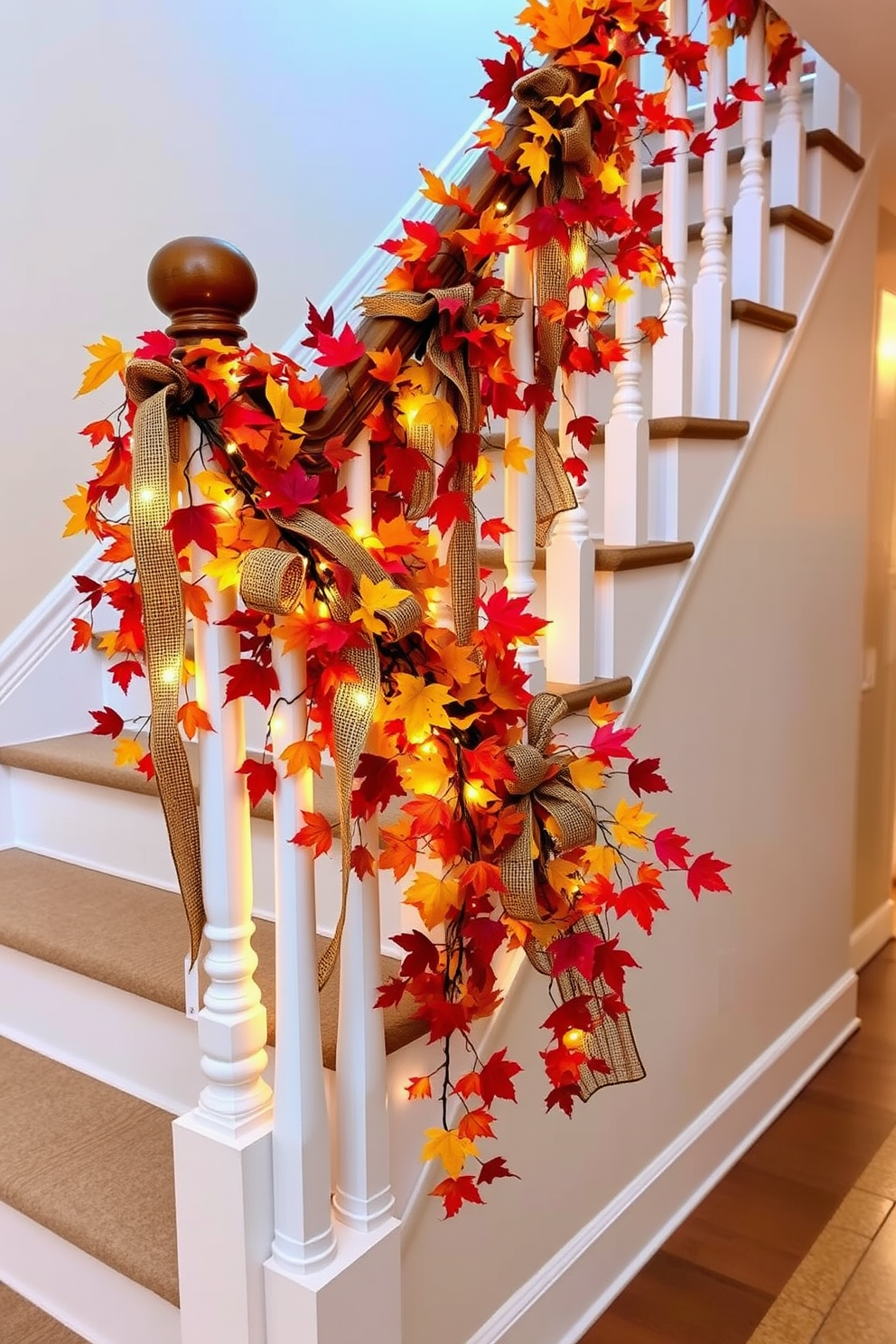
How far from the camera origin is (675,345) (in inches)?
70.2

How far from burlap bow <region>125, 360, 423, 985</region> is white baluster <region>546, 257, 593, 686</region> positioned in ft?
1.79

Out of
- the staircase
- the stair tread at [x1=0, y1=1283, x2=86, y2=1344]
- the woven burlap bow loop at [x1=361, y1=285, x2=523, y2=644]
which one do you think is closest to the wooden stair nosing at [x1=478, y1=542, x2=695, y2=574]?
the staircase

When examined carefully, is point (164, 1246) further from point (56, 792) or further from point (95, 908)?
point (56, 792)

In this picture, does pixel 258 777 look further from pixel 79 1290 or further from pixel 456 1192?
pixel 79 1290

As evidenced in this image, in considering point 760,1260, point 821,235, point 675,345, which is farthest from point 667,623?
point 760,1260

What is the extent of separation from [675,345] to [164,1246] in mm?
1533

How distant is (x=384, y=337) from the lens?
43.5 inches

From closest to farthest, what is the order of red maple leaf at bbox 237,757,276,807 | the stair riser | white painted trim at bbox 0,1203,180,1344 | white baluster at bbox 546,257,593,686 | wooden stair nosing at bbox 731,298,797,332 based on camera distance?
red maple leaf at bbox 237,757,276,807
white painted trim at bbox 0,1203,180,1344
white baluster at bbox 546,257,593,686
the stair riser
wooden stair nosing at bbox 731,298,797,332

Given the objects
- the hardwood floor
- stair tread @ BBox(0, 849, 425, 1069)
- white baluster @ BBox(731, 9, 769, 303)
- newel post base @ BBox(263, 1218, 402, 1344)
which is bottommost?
the hardwood floor

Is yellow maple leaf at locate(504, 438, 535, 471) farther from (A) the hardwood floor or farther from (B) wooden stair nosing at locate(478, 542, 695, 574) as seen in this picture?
(A) the hardwood floor

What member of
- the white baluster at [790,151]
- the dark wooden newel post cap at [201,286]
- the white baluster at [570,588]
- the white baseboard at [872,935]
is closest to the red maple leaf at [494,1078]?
the white baluster at [570,588]

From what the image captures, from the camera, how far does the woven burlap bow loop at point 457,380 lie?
111 cm

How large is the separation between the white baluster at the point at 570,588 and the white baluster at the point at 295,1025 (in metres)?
0.56

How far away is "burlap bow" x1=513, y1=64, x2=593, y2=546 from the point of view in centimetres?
126
